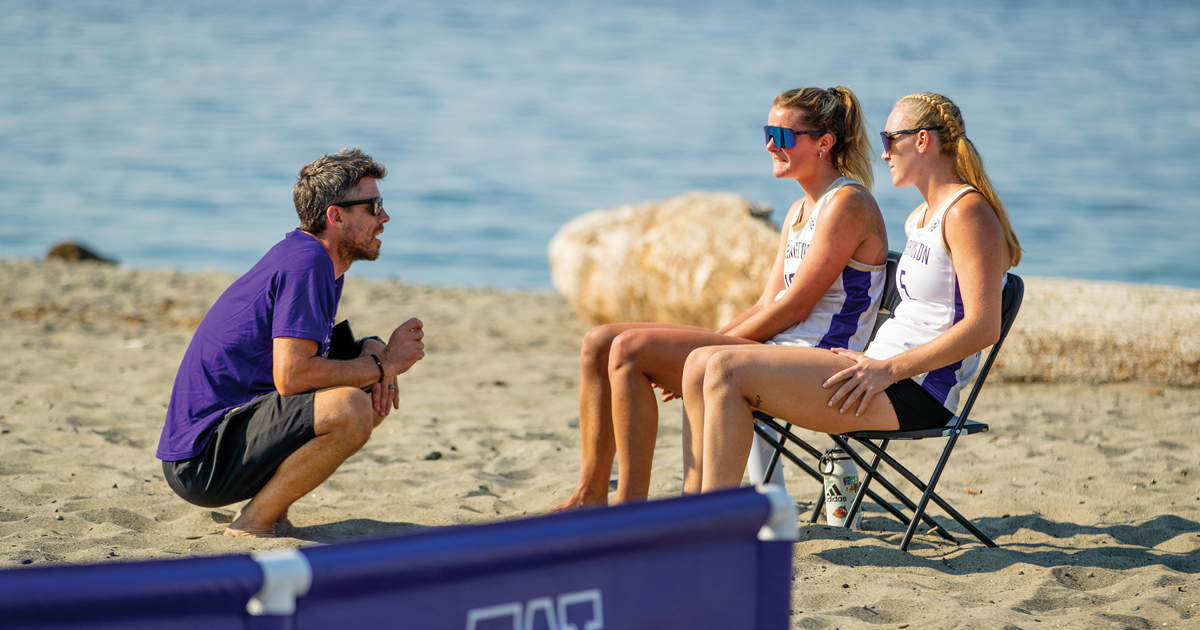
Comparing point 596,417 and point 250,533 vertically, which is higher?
point 596,417

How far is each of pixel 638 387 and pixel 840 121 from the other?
3.96ft

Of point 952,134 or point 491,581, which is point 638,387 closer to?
point 952,134

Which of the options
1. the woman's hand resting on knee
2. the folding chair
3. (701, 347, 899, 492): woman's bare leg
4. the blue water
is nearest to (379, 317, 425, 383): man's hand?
(701, 347, 899, 492): woman's bare leg

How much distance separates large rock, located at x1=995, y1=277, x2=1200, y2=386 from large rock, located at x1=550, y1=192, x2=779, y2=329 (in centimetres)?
159

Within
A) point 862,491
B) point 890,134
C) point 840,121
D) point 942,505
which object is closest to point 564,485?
point 862,491

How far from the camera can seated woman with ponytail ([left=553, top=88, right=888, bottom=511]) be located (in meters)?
3.56

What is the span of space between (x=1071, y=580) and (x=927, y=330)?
922mm

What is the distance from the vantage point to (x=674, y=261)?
7.01 metres

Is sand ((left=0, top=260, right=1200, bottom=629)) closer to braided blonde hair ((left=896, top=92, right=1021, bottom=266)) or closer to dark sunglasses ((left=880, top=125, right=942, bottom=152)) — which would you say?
braided blonde hair ((left=896, top=92, right=1021, bottom=266))

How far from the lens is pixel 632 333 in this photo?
3.56m

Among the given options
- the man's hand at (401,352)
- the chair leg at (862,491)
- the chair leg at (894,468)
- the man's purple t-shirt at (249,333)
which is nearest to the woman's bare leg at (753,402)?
the chair leg at (894,468)

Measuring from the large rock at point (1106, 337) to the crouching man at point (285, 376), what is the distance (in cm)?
398

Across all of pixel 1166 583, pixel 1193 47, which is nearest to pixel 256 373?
pixel 1166 583

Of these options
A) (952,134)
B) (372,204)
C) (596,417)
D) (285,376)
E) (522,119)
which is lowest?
(596,417)
